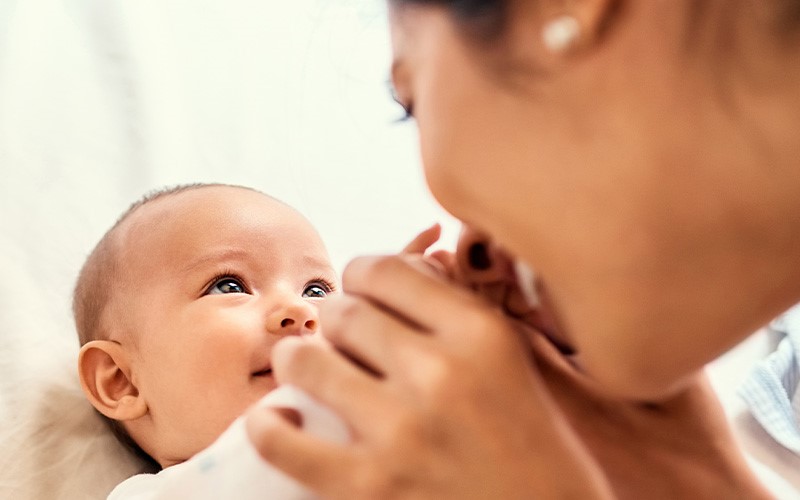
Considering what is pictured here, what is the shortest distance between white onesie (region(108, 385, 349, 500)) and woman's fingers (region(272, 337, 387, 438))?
0.11 ft

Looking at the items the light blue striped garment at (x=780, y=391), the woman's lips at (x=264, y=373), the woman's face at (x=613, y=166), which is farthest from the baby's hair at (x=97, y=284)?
the light blue striped garment at (x=780, y=391)

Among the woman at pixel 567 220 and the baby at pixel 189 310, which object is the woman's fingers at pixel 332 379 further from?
the baby at pixel 189 310

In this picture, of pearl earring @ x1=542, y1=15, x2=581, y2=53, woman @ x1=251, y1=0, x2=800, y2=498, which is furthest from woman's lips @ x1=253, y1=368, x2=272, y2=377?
pearl earring @ x1=542, y1=15, x2=581, y2=53

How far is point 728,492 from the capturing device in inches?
30.4

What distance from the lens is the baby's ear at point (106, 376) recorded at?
1074mm

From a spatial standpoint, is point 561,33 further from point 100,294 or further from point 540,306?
point 100,294

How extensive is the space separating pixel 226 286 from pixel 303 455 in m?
0.50

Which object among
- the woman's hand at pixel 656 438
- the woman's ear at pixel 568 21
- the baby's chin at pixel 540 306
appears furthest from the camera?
the woman's hand at pixel 656 438

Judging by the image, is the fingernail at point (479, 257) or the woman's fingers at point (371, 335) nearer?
the woman's fingers at point (371, 335)

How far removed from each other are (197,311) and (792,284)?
67 centimetres

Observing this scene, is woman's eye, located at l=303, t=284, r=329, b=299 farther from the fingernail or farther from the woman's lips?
the fingernail

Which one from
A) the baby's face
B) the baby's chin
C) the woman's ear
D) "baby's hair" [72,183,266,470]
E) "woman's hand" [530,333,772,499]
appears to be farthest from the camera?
"baby's hair" [72,183,266,470]

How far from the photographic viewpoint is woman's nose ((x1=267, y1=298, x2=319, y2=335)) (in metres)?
0.99

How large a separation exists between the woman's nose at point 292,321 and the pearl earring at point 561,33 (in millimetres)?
544
